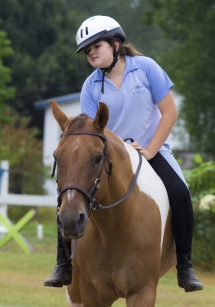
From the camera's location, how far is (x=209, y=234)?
40.8ft

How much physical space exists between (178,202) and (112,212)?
821mm

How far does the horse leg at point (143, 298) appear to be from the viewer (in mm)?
5047

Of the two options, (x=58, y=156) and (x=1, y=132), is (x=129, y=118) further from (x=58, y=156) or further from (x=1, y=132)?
(x=1, y=132)

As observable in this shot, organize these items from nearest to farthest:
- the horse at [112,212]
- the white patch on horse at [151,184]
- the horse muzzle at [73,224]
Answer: the horse muzzle at [73,224] → the horse at [112,212] → the white patch on horse at [151,184]

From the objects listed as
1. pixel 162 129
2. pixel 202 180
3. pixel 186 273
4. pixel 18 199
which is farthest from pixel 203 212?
pixel 162 129

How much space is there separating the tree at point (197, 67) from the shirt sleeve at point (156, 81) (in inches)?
1011

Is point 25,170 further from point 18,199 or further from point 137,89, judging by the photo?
point 137,89

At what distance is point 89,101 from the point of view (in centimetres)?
579

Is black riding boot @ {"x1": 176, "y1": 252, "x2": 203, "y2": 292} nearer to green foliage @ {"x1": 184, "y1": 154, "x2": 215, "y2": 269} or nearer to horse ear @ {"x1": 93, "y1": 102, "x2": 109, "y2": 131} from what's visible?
horse ear @ {"x1": 93, "y1": 102, "x2": 109, "y2": 131}

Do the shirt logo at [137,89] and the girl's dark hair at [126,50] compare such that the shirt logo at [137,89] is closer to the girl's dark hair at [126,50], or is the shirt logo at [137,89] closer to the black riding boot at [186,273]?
the girl's dark hair at [126,50]

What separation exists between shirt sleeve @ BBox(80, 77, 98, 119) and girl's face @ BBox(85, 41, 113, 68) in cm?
29

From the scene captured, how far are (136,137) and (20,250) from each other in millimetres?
9975

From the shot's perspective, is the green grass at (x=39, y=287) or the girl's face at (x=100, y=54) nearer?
the girl's face at (x=100, y=54)

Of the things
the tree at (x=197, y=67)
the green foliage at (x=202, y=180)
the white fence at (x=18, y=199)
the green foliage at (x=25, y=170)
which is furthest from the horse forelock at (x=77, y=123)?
the tree at (x=197, y=67)
